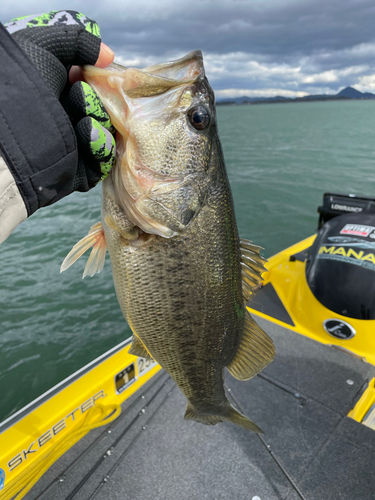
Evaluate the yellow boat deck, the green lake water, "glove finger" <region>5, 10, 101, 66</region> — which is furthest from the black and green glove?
the green lake water

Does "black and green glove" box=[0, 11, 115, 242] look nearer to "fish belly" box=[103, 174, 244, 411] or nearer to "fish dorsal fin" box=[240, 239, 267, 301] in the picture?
"fish belly" box=[103, 174, 244, 411]

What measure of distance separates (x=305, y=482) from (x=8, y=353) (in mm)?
4242

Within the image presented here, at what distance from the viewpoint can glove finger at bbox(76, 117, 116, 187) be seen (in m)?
1.29

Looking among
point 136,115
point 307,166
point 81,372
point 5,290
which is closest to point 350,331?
point 81,372

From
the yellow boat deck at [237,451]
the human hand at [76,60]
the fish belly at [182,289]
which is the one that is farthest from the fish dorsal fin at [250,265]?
the yellow boat deck at [237,451]

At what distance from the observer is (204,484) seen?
98.0 inches

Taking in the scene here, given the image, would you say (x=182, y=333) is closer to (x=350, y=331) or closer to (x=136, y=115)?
(x=136, y=115)

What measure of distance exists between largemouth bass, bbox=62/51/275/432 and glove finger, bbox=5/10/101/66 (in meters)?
0.11

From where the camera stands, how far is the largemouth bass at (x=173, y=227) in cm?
143

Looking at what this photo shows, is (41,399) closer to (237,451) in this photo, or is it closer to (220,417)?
(220,417)

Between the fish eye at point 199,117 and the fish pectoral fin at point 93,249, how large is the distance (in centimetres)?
71

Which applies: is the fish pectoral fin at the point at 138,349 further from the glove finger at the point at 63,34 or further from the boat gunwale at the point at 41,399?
the glove finger at the point at 63,34

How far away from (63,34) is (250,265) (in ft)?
4.52

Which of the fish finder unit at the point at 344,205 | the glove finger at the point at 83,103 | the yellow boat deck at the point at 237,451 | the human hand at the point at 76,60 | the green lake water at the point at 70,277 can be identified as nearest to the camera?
the human hand at the point at 76,60
